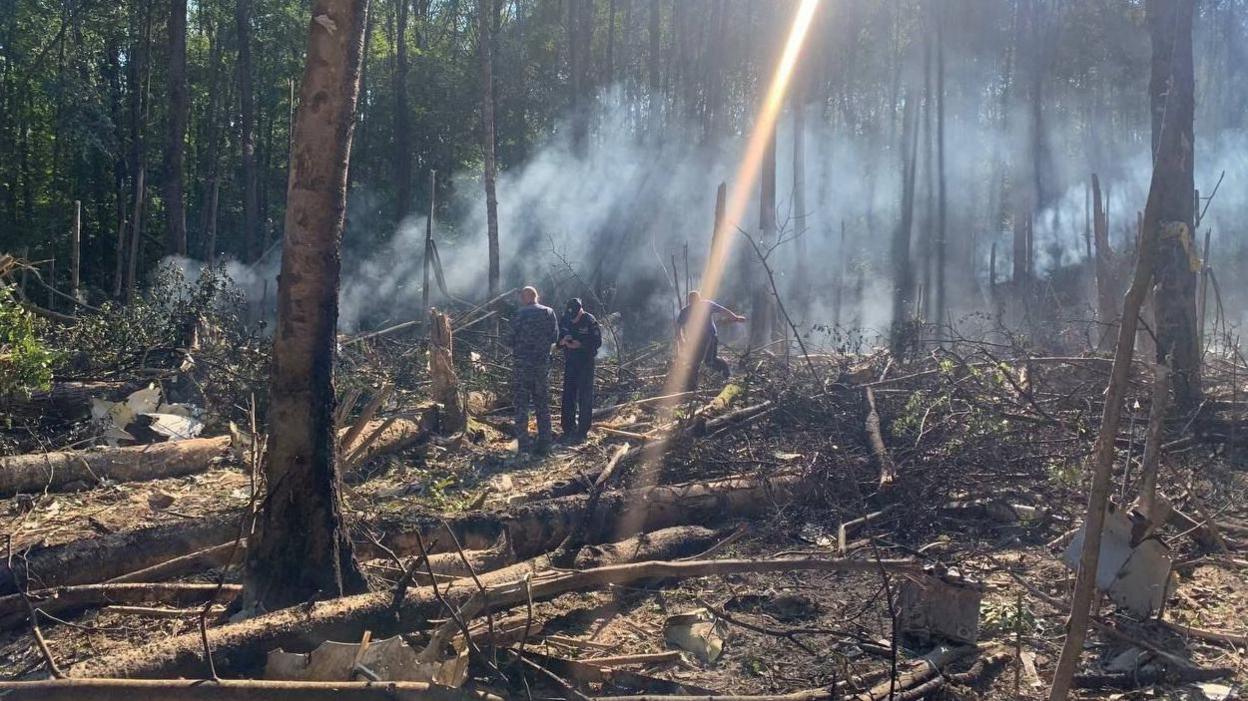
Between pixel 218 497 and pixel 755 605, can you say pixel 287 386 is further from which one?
pixel 218 497

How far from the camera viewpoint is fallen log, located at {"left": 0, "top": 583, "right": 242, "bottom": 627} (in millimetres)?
5051

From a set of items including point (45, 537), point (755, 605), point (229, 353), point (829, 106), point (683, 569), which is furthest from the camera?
point (829, 106)

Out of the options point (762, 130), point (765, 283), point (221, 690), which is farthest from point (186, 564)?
point (762, 130)

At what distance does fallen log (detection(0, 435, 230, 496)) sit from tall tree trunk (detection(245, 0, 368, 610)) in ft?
13.7

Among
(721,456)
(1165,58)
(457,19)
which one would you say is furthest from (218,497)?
(457,19)

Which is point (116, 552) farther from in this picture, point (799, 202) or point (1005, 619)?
point (799, 202)

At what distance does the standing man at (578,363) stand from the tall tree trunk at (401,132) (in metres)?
17.7

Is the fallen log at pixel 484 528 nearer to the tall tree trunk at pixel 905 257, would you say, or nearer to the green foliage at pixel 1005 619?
the green foliage at pixel 1005 619

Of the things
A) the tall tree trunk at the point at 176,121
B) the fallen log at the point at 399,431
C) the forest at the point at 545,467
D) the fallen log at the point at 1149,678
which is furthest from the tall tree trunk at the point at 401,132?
the fallen log at the point at 1149,678

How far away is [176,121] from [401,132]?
828cm

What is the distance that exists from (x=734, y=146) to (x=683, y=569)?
89.8 feet

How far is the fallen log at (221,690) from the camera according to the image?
3.52 m

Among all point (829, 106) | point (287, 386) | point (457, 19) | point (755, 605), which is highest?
point (457, 19)

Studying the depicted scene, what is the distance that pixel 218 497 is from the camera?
Answer: 7824 mm
